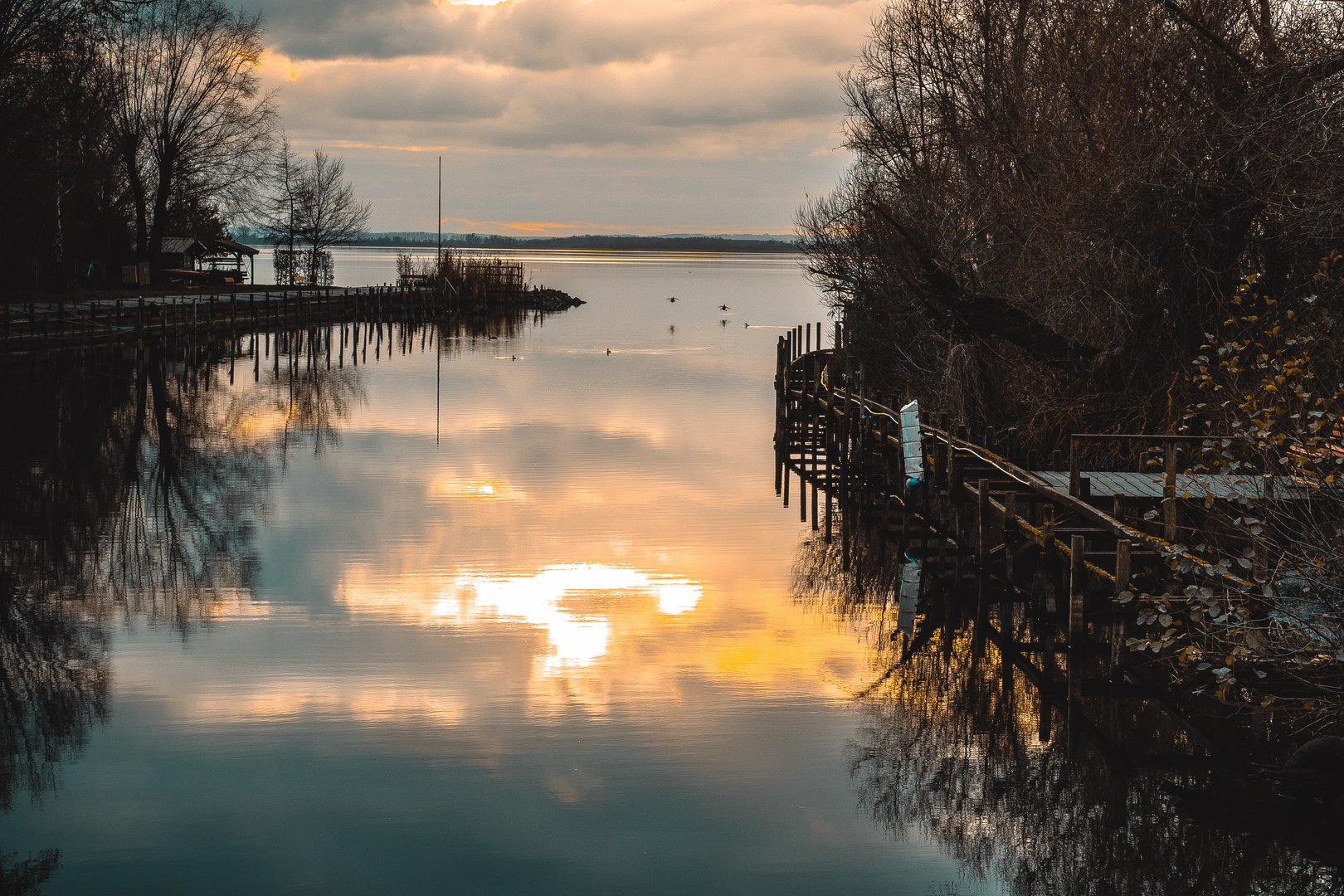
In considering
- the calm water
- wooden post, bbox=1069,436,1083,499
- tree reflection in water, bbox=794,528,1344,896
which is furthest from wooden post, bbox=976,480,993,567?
the calm water

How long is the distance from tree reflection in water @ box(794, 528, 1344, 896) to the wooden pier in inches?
10.3

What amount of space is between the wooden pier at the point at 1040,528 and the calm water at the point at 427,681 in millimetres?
1563

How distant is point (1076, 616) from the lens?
12680 millimetres

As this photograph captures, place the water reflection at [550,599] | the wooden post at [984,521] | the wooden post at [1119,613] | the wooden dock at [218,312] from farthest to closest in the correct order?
the wooden dock at [218,312]
the wooden post at [984,521]
the water reflection at [550,599]
the wooden post at [1119,613]

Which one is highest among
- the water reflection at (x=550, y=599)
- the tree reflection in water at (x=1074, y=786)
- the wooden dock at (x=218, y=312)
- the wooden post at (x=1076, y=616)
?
the wooden dock at (x=218, y=312)

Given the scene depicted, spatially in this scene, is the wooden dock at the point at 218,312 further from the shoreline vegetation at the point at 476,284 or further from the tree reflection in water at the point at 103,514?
the tree reflection in water at the point at 103,514

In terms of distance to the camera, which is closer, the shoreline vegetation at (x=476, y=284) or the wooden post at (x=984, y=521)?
the wooden post at (x=984, y=521)

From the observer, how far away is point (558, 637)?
14.1 meters

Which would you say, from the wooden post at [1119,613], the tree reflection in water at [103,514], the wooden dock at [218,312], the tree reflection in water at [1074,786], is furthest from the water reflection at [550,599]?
the wooden dock at [218,312]

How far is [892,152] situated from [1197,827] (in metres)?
28.1

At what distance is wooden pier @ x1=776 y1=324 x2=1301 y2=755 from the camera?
12.4m

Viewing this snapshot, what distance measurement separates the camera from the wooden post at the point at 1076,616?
12.3 metres

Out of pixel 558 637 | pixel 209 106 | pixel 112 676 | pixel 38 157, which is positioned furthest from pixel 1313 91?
pixel 209 106

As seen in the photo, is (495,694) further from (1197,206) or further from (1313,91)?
(1197,206)
